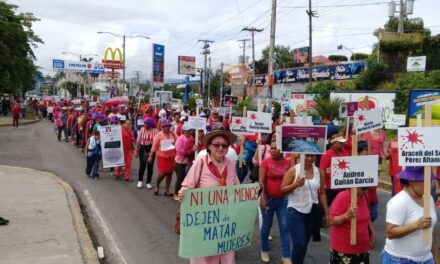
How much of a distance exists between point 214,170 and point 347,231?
1.34 m

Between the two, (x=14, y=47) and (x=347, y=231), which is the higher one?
(x=14, y=47)

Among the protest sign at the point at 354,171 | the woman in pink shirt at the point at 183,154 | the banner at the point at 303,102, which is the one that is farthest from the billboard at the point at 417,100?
the protest sign at the point at 354,171

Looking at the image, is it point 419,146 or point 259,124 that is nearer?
point 419,146

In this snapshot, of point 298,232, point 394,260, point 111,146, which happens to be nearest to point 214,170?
point 298,232

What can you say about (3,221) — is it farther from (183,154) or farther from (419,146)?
(419,146)

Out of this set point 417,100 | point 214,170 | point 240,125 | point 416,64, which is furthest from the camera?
point 416,64

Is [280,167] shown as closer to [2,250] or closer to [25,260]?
[25,260]

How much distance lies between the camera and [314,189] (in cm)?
548

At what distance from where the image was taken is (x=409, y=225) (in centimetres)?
371

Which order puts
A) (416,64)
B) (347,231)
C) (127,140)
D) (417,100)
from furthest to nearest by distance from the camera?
(416,64)
(417,100)
(127,140)
(347,231)

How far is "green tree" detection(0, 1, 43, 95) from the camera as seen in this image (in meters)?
36.9

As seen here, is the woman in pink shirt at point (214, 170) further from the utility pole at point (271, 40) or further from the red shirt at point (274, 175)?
the utility pole at point (271, 40)

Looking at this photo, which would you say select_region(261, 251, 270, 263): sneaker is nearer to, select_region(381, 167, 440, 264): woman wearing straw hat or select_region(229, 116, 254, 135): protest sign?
select_region(381, 167, 440, 264): woman wearing straw hat

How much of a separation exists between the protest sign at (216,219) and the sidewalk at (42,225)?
235 centimetres
